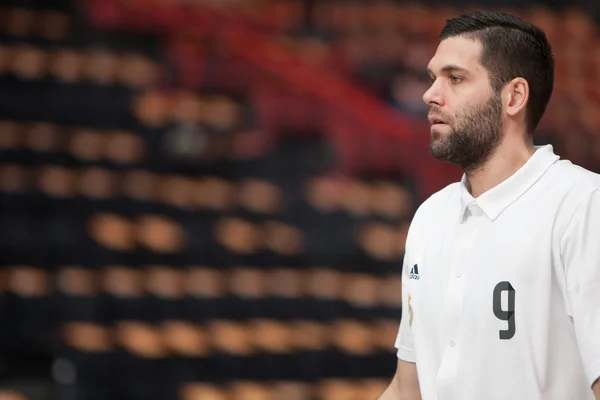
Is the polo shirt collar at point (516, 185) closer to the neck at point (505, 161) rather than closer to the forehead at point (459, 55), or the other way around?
the neck at point (505, 161)

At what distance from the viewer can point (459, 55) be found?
1479 millimetres

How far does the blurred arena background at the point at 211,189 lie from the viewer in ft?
17.1

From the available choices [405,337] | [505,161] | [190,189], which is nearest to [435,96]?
[505,161]

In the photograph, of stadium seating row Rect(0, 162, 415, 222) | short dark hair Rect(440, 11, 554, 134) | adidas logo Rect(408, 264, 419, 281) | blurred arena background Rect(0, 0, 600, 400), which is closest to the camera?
short dark hair Rect(440, 11, 554, 134)

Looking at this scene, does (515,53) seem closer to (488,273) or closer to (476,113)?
(476,113)

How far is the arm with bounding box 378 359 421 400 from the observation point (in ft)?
5.35

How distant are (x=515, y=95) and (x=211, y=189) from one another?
16.3 feet

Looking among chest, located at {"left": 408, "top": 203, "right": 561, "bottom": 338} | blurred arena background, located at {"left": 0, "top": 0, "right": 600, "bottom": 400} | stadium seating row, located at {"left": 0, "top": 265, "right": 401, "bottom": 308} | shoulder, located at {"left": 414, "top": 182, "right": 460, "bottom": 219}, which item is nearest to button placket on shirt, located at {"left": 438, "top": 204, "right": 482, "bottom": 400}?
chest, located at {"left": 408, "top": 203, "right": 561, "bottom": 338}

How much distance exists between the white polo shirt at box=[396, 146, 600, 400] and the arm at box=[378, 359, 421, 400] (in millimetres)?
91

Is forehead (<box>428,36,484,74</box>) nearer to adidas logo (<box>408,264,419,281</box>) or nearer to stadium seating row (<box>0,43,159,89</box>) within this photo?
adidas logo (<box>408,264,419,281</box>)

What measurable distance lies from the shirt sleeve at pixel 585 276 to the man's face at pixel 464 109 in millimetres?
180

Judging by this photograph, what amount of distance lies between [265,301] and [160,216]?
0.84 m

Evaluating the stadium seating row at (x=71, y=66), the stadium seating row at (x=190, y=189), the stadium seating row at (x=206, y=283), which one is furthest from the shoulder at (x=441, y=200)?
the stadium seating row at (x=71, y=66)

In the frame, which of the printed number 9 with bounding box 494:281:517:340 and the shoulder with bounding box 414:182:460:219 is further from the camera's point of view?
the shoulder with bounding box 414:182:460:219
